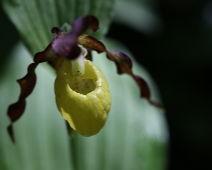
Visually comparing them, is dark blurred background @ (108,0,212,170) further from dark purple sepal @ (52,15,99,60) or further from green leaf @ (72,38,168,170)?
dark purple sepal @ (52,15,99,60)

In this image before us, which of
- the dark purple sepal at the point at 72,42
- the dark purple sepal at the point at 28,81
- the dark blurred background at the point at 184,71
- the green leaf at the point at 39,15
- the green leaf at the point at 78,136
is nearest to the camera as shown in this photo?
the dark purple sepal at the point at 72,42

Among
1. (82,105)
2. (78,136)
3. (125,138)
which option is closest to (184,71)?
(125,138)

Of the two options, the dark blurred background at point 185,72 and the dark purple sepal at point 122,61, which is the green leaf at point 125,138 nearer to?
the dark purple sepal at point 122,61

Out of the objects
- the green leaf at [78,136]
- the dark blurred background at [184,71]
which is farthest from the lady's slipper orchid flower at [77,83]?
the dark blurred background at [184,71]

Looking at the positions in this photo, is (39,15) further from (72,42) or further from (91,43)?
(72,42)

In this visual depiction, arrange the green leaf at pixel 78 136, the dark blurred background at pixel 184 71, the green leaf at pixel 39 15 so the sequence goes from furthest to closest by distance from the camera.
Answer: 1. the dark blurred background at pixel 184 71
2. the green leaf at pixel 78 136
3. the green leaf at pixel 39 15

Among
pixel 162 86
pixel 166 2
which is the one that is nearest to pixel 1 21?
pixel 162 86
